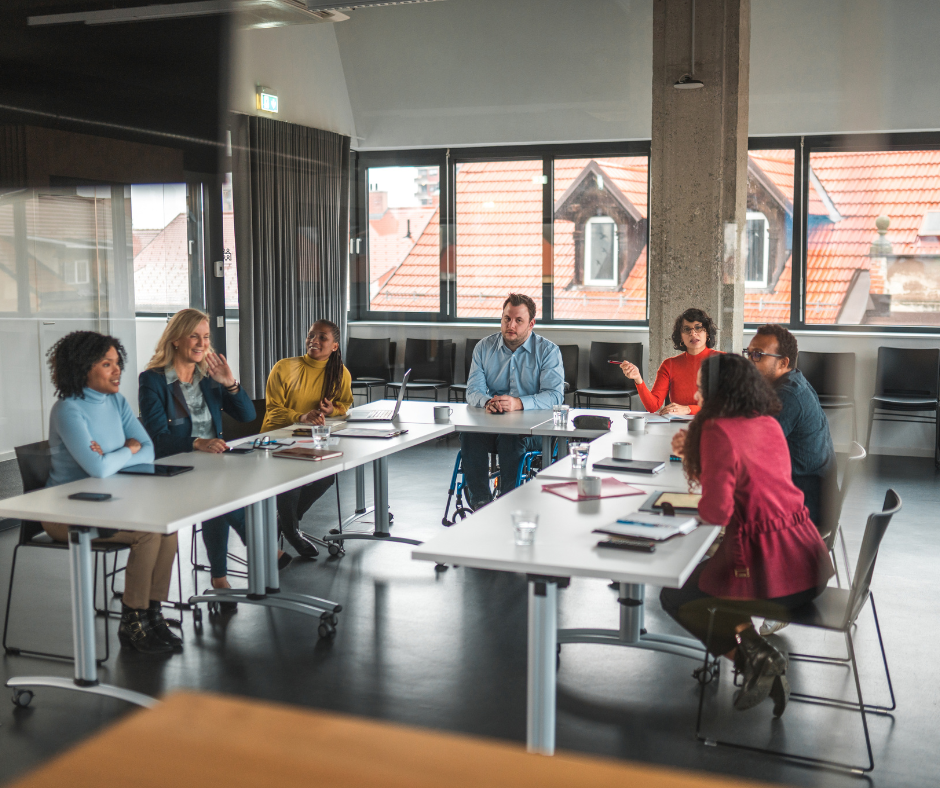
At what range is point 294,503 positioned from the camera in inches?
186

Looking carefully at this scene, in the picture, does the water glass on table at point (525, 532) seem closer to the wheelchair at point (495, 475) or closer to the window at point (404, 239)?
the wheelchair at point (495, 475)

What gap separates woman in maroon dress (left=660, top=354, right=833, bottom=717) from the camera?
2.68m

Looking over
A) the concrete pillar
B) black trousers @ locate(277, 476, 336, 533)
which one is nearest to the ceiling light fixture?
the concrete pillar

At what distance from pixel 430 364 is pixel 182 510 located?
16.8ft

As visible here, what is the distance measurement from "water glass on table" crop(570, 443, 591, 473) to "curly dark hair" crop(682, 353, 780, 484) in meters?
0.66

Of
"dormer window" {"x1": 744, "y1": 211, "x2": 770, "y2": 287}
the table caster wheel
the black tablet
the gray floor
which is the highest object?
"dormer window" {"x1": 744, "y1": 211, "x2": 770, "y2": 287}

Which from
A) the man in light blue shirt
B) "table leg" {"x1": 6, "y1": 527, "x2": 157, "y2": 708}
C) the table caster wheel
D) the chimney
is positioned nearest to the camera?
"table leg" {"x1": 6, "y1": 527, "x2": 157, "y2": 708}

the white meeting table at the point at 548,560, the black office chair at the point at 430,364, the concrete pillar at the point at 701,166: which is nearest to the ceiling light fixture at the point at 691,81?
the concrete pillar at the point at 701,166

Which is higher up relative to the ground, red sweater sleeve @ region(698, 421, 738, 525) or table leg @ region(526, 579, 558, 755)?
red sweater sleeve @ region(698, 421, 738, 525)

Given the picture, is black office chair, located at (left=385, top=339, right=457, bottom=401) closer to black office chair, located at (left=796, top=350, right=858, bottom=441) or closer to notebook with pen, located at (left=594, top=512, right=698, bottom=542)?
black office chair, located at (left=796, top=350, right=858, bottom=441)

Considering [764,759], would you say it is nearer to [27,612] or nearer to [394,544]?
[394,544]

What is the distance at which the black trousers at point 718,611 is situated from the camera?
2.69m

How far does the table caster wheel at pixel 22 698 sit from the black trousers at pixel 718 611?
208cm

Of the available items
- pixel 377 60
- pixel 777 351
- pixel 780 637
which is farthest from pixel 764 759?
pixel 377 60
